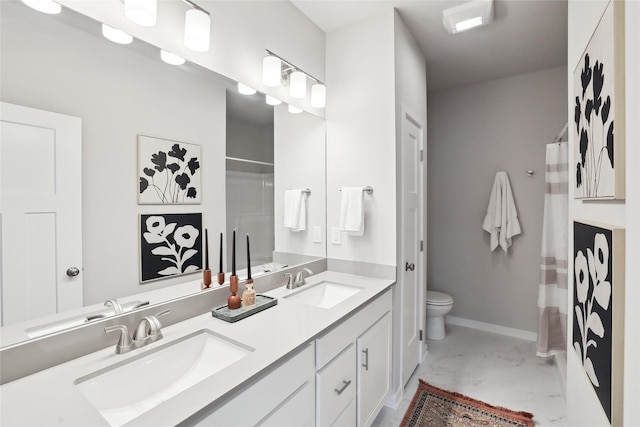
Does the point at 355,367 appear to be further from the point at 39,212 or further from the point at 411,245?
the point at 39,212

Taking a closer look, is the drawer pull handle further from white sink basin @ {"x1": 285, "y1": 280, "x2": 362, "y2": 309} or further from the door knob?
the door knob

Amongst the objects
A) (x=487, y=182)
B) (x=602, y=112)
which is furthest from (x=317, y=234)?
(x=487, y=182)

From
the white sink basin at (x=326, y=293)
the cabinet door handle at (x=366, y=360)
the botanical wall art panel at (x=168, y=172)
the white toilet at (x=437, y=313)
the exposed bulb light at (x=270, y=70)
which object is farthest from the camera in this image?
the white toilet at (x=437, y=313)

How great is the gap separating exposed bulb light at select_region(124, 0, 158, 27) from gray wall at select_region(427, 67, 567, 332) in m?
3.00

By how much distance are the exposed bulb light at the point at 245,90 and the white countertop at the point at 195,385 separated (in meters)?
1.15

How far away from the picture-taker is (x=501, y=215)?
2965 mm

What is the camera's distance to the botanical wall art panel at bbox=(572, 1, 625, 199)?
0.76m

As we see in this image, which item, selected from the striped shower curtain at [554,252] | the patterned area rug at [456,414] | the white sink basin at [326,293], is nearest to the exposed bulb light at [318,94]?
the white sink basin at [326,293]

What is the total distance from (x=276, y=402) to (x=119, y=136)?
110 cm

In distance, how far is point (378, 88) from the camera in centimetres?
202

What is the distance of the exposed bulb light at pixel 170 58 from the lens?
1.25 metres

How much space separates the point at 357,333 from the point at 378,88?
5.10 feet

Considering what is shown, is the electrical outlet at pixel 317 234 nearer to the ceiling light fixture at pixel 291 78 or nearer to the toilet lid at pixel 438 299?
the ceiling light fixture at pixel 291 78

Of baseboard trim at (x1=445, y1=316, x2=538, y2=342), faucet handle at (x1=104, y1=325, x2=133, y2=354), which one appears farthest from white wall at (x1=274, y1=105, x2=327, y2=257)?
baseboard trim at (x1=445, y1=316, x2=538, y2=342)
